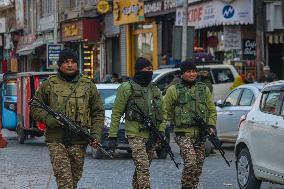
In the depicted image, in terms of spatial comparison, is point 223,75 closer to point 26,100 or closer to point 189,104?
point 26,100

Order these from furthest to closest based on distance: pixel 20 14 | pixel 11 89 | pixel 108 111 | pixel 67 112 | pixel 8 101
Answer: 1. pixel 20 14
2. pixel 11 89
3. pixel 8 101
4. pixel 108 111
5. pixel 67 112

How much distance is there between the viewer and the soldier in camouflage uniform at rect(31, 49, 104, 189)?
873cm

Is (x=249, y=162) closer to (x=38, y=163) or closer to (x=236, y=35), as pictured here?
(x=38, y=163)

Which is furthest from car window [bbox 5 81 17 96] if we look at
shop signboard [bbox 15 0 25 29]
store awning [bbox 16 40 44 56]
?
shop signboard [bbox 15 0 25 29]

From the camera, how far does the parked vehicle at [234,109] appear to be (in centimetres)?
1872

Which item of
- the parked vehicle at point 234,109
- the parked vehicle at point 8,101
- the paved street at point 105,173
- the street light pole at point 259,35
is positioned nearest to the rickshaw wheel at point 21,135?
the parked vehicle at point 8,101

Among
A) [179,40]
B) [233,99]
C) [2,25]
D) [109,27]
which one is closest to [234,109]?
[233,99]

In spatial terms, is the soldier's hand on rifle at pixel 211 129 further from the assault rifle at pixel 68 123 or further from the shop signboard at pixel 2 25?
the shop signboard at pixel 2 25

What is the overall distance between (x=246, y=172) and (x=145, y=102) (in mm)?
2490

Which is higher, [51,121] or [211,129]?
[51,121]

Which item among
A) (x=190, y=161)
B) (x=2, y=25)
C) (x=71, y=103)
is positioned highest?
(x=2, y=25)

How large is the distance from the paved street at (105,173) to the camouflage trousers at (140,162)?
3045 mm

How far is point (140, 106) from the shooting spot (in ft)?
33.0

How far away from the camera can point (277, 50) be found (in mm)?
28859
